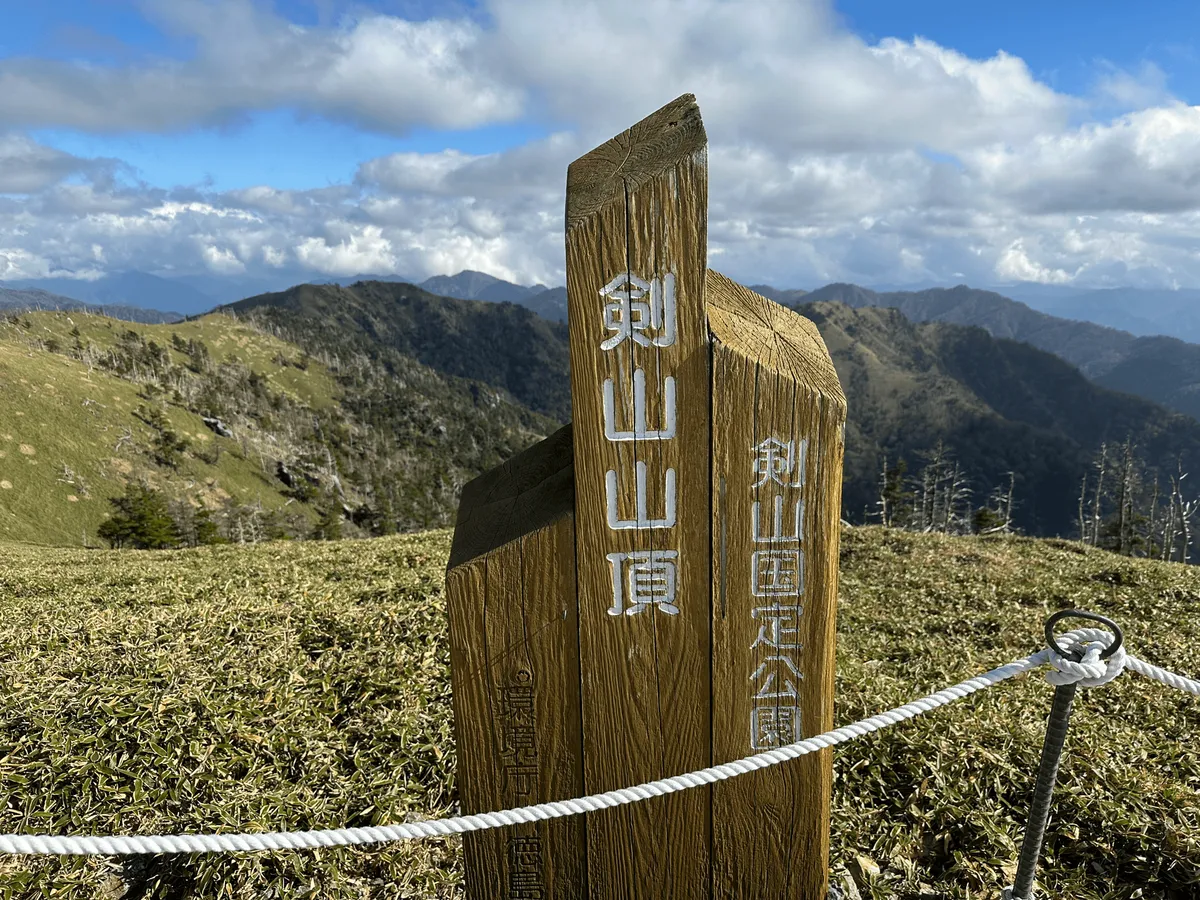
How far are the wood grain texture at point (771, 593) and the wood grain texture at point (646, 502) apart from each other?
7 cm

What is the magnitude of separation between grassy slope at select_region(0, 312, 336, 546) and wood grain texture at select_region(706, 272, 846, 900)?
7505 cm

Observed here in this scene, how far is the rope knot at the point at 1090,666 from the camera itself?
2.37m

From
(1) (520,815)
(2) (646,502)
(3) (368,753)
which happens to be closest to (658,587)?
(2) (646,502)

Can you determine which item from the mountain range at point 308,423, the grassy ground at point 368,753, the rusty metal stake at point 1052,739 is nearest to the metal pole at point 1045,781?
→ the rusty metal stake at point 1052,739

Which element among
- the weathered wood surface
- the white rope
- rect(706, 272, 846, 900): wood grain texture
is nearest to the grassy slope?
the white rope

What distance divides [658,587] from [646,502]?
1.01 ft

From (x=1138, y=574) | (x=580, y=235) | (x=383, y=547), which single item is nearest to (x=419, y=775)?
(x=580, y=235)

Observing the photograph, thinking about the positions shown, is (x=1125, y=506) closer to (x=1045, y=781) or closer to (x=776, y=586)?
(x=1045, y=781)

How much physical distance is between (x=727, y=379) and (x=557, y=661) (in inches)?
45.1

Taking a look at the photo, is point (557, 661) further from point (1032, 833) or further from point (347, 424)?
point (347, 424)

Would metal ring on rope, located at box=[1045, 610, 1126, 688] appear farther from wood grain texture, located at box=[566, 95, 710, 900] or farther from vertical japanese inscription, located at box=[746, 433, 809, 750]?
wood grain texture, located at box=[566, 95, 710, 900]

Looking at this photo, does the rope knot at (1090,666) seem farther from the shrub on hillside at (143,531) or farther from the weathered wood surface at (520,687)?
the shrub on hillside at (143,531)

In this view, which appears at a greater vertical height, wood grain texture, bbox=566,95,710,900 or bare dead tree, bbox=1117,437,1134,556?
wood grain texture, bbox=566,95,710,900

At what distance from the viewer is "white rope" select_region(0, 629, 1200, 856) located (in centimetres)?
212
